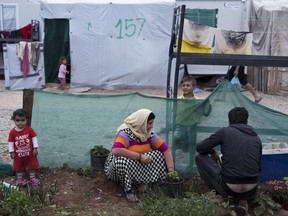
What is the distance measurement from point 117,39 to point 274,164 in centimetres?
901

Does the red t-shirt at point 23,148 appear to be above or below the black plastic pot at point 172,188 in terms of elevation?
A: above

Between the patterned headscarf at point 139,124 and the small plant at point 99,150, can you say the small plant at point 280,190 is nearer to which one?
the patterned headscarf at point 139,124

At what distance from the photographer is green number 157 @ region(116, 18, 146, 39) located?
12.9 metres

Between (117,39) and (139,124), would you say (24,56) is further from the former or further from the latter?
(139,124)

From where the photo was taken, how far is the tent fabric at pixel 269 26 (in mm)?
12328

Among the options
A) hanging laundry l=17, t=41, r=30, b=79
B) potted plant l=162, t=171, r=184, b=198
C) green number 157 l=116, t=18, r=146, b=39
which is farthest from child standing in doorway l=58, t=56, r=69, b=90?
potted plant l=162, t=171, r=184, b=198

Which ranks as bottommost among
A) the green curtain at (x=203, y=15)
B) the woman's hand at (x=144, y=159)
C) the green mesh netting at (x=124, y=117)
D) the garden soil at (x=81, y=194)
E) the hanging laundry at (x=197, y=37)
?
the garden soil at (x=81, y=194)

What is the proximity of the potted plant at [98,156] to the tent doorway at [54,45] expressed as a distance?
353 inches

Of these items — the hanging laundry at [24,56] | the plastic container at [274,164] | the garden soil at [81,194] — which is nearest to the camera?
the garden soil at [81,194]

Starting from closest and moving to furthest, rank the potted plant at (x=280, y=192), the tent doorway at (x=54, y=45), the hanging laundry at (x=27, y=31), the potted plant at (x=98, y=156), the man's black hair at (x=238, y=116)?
the man's black hair at (x=238, y=116) < the potted plant at (x=280, y=192) < the potted plant at (x=98, y=156) < the tent doorway at (x=54, y=45) < the hanging laundry at (x=27, y=31)

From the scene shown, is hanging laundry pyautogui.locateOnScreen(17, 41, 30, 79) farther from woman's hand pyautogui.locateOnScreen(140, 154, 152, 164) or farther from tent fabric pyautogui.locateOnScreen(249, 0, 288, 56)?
woman's hand pyautogui.locateOnScreen(140, 154, 152, 164)

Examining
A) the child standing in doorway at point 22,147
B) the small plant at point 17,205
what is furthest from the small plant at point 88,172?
the small plant at point 17,205

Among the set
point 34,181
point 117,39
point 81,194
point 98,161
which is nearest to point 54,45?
point 117,39

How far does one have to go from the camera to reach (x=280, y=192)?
14.2 ft
